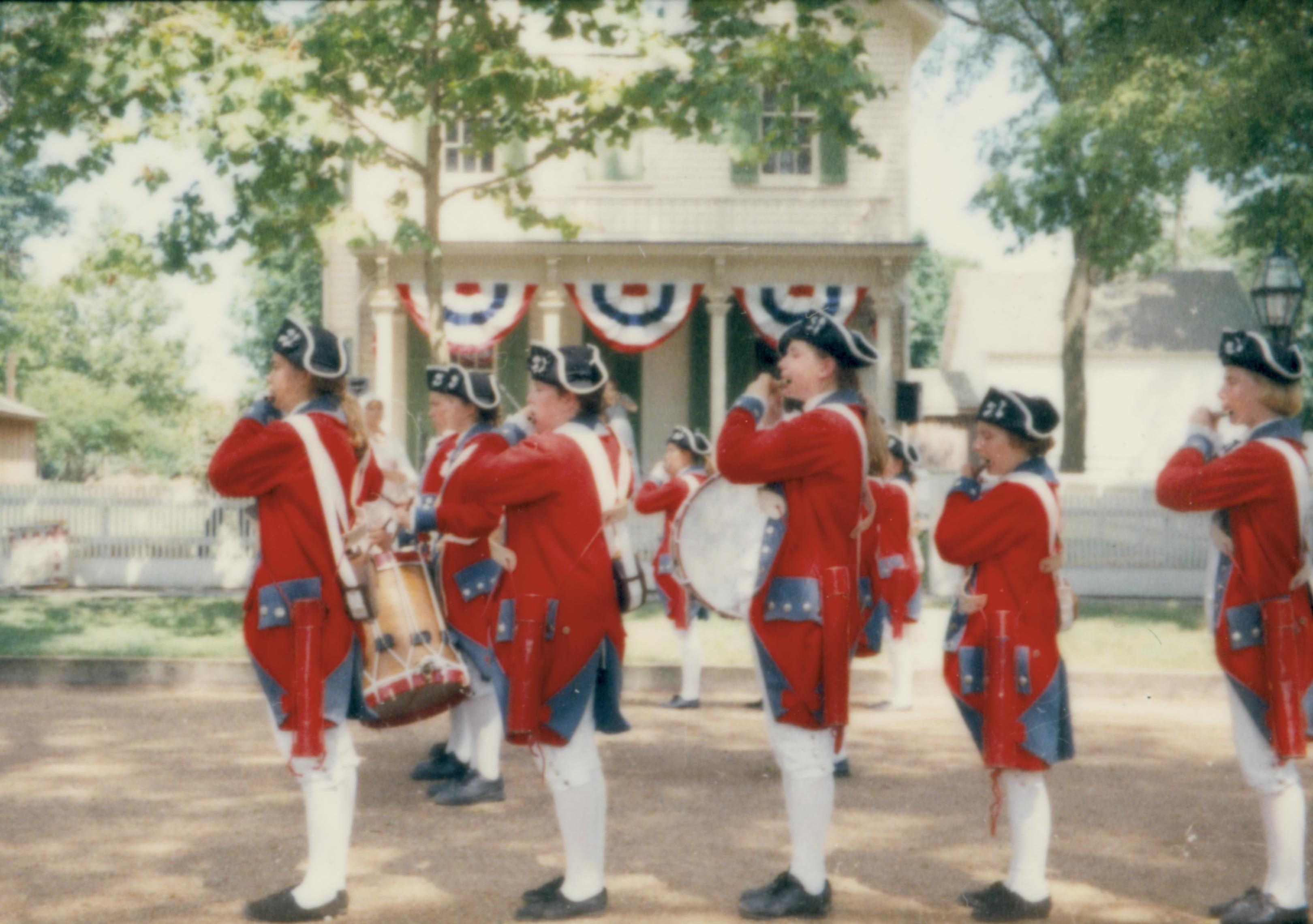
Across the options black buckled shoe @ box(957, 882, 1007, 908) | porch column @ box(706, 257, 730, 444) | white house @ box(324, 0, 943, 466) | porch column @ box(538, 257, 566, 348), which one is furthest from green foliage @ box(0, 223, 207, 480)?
black buckled shoe @ box(957, 882, 1007, 908)

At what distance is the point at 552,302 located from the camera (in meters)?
22.1

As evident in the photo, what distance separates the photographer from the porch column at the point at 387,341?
22.0 m

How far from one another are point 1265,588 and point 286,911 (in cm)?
367

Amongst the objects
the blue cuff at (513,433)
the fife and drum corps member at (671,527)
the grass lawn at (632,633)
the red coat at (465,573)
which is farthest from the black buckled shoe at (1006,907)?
the grass lawn at (632,633)

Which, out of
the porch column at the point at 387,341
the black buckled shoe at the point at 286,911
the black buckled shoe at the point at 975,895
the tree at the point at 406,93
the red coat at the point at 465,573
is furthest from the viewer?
the porch column at the point at 387,341

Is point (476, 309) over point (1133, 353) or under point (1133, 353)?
under

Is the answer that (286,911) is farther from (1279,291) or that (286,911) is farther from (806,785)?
(1279,291)

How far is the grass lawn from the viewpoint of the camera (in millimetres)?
11805

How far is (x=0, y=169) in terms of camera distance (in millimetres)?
12039

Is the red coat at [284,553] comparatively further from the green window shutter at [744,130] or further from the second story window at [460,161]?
the second story window at [460,161]

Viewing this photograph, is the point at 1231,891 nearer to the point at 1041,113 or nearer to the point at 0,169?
the point at 0,169

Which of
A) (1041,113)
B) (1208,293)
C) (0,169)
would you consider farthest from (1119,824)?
(1208,293)

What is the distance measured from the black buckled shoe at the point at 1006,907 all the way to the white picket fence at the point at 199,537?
40.3ft

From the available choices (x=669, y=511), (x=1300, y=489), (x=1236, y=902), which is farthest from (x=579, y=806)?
(x=669, y=511)
